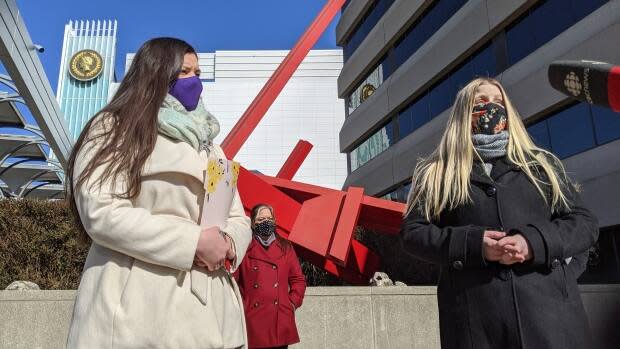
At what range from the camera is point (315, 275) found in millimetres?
8008

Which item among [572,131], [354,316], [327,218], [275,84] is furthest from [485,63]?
[354,316]

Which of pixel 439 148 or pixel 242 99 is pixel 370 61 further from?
pixel 242 99

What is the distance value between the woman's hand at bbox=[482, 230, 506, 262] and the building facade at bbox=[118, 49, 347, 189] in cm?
5955

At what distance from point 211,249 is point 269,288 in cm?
268

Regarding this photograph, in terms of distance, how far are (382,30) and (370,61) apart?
2013 mm

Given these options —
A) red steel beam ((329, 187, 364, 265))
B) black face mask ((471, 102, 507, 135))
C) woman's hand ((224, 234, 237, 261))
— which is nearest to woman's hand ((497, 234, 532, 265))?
black face mask ((471, 102, 507, 135))

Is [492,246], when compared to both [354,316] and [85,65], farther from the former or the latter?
[85,65]

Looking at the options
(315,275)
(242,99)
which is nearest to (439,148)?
(315,275)

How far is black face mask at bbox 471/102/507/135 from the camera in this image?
207cm

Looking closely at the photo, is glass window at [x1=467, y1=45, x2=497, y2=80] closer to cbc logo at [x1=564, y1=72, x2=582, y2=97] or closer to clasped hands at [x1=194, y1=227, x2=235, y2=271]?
cbc logo at [x1=564, y1=72, x2=582, y2=97]

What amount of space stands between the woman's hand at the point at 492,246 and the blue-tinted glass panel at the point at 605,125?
13.4m

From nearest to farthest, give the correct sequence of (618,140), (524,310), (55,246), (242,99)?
(524,310) → (55,246) → (618,140) → (242,99)

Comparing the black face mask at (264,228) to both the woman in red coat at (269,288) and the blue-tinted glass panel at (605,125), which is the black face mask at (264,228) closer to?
the woman in red coat at (269,288)

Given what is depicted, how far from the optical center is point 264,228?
4.66 metres
